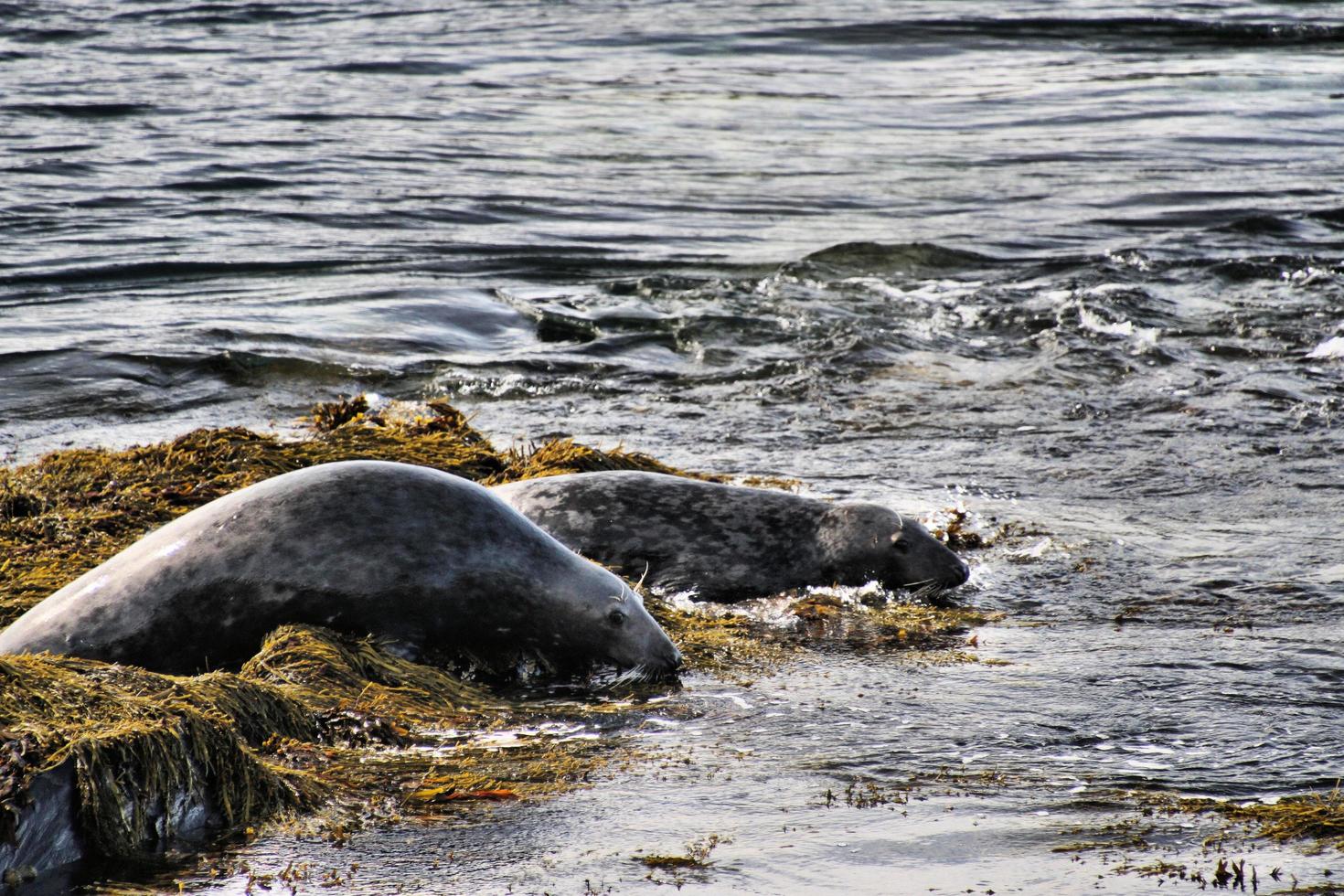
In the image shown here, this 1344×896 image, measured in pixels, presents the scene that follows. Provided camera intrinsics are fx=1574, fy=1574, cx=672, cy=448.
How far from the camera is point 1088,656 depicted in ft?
15.8

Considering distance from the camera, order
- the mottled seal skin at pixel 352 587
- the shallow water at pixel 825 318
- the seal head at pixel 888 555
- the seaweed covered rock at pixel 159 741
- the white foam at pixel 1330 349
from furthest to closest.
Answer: the white foam at pixel 1330 349 → the seal head at pixel 888 555 → the mottled seal skin at pixel 352 587 → the shallow water at pixel 825 318 → the seaweed covered rock at pixel 159 741

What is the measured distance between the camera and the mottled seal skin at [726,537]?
5.84 metres

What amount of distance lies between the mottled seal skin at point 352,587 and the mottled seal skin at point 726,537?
1.19 metres

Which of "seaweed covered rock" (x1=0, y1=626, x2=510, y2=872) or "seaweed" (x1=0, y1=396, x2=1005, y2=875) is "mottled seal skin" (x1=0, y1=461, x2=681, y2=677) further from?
"seaweed covered rock" (x1=0, y1=626, x2=510, y2=872)

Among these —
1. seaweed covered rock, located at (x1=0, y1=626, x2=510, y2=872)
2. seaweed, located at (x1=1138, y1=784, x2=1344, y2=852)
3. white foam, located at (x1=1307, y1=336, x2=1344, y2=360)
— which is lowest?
white foam, located at (x1=1307, y1=336, x2=1344, y2=360)

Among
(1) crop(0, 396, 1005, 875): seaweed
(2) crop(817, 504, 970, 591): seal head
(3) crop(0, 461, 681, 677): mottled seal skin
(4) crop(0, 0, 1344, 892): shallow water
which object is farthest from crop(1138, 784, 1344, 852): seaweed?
(2) crop(817, 504, 970, 591): seal head

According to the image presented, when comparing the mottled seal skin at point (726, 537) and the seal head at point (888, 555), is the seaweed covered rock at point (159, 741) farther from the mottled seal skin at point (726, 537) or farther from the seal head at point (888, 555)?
the seal head at point (888, 555)

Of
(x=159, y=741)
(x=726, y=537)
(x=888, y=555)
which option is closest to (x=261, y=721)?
(x=159, y=741)

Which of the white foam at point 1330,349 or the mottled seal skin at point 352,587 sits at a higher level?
→ the mottled seal skin at point 352,587

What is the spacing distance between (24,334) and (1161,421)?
6.87m

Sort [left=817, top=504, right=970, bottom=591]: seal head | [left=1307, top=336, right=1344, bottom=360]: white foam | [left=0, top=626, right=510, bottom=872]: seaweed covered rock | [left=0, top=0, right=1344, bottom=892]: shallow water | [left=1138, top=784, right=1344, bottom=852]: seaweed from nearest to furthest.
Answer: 1. [left=0, top=626, right=510, bottom=872]: seaweed covered rock
2. [left=1138, top=784, right=1344, bottom=852]: seaweed
3. [left=0, top=0, right=1344, bottom=892]: shallow water
4. [left=817, top=504, right=970, bottom=591]: seal head
5. [left=1307, top=336, right=1344, bottom=360]: white foam

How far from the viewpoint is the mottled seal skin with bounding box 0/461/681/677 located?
4.27 metres

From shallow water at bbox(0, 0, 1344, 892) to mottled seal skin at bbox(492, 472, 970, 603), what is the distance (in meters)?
0.34

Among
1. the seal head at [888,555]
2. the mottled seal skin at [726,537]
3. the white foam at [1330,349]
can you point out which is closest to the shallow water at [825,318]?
the white foam at [1330,349]
